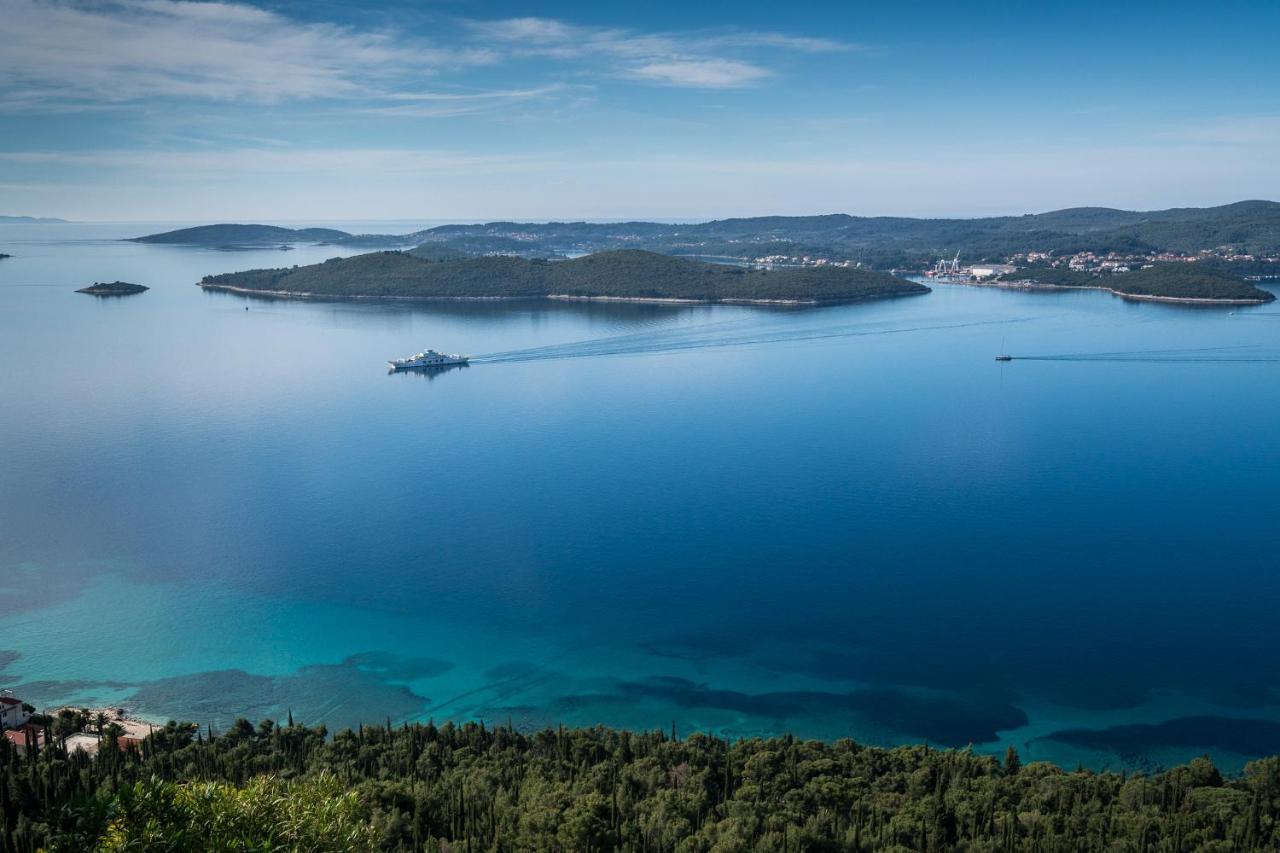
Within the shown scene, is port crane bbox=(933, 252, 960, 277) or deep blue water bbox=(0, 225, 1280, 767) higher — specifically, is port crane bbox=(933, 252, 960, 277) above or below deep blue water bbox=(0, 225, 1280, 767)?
above

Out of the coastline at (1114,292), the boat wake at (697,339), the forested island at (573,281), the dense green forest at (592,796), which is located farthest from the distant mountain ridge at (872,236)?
the dense green forest at (592,796)

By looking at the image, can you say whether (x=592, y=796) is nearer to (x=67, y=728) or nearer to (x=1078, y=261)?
(x=67, y=728)

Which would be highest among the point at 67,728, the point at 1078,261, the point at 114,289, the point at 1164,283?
the point at 1078,261

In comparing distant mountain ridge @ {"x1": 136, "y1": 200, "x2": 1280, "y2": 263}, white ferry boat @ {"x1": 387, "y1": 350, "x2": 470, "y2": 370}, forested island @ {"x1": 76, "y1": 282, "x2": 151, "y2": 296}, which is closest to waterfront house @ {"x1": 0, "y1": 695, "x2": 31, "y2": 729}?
white ferry boat @ {"x1": 387, "y1": 350, "x2": 470, "y2": 370}

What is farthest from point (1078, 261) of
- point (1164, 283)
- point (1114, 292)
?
point (1164, 283)

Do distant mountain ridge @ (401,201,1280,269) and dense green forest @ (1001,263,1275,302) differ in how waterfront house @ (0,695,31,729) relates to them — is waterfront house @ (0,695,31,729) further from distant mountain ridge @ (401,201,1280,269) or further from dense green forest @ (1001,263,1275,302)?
distant mountain ridge @ (401,201,1280,269)

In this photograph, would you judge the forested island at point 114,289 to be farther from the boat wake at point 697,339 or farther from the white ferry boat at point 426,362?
the boat wake at point 697,339
